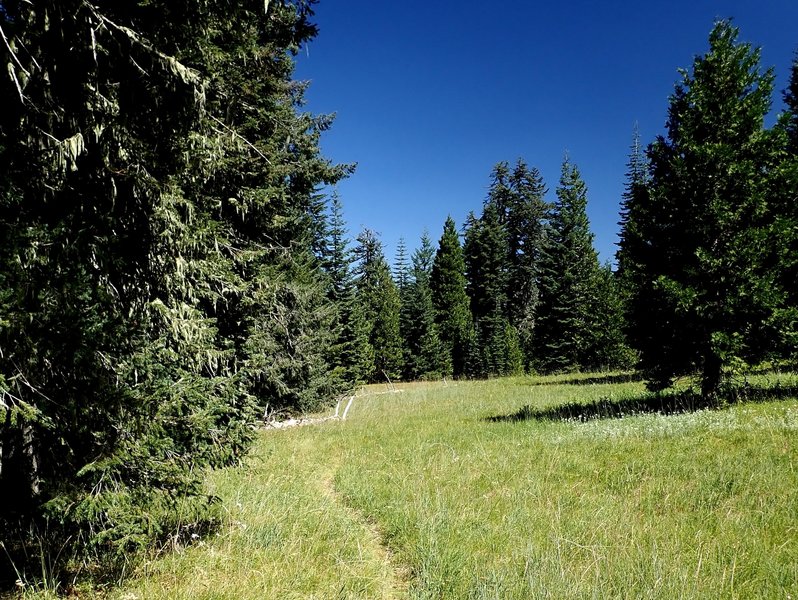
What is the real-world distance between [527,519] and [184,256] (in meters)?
5.43

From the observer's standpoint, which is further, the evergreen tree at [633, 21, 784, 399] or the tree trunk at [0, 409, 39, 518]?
the evergreen tree at [633, 21, 784, 399]

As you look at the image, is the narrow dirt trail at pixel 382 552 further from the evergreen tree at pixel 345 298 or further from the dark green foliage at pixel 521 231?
the dark green foliage at pixel 521 231

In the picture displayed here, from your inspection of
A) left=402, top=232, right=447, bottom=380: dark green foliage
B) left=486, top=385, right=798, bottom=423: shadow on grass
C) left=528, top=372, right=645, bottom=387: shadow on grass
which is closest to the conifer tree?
left=402, top=232, right=447, bottom=380: dark green foliage

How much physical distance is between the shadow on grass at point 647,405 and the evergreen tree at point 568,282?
21384mm

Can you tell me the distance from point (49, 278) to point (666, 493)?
7.23 m

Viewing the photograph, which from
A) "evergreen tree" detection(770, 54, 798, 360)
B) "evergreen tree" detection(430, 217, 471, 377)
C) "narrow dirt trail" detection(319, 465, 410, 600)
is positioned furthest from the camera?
"evergreen tree" detection(430, 217, 471, 377)

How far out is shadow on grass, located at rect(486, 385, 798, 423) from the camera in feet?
36.4

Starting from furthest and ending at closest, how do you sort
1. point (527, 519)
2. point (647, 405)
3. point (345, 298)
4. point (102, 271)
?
point (345, 298) < point (647, 405) < point (527, 519) < point (102, 271)

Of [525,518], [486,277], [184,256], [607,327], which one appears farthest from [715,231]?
[486,277]

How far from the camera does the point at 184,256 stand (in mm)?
5496

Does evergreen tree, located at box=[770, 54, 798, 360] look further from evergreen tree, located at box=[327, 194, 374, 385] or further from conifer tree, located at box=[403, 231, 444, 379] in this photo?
conifer tree, located at box=[403, 231, 444, 379]

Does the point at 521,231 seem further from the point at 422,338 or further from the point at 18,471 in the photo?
the point at 18,471

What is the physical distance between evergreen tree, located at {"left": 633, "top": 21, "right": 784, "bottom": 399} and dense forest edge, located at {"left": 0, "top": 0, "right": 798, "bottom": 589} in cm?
5

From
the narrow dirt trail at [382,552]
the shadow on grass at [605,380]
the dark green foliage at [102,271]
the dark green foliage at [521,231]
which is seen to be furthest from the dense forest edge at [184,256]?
the dark green foliage at [521,231]
